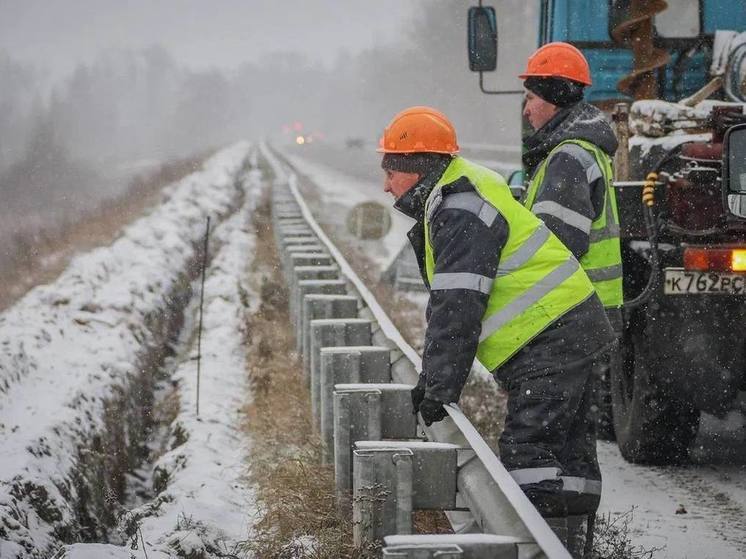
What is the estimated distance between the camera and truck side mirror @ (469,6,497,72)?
7379 mm

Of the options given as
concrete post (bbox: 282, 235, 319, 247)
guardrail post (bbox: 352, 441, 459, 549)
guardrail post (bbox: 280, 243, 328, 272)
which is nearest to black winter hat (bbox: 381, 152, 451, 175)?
guardrail post (bbox: 352, 441, 459, 549)

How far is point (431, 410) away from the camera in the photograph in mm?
3826

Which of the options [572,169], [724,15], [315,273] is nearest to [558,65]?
[572,169]

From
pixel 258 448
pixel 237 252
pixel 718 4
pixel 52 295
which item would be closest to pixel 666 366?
pixel 258 448

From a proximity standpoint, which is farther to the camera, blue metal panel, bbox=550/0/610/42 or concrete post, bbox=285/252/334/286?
concrete post, bbox=285/252/334/286

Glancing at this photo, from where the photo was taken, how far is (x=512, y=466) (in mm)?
3887

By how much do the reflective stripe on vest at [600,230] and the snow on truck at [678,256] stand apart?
581 mm

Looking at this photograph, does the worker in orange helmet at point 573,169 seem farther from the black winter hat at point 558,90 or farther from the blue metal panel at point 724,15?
the blue metal panel at point 724,15

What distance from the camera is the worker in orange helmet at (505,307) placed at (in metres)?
3.71

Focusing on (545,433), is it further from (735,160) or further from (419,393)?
(735,160)

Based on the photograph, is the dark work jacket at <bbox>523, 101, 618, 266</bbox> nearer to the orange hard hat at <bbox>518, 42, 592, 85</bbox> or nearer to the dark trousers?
the orange hard hat at <bbox>518, 42, 592, 85</bbox>

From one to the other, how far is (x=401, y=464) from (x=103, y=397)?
4.25 m

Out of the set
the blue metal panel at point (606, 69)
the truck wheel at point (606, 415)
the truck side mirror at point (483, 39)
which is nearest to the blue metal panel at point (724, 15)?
the blue metal panel at point (606, 69)

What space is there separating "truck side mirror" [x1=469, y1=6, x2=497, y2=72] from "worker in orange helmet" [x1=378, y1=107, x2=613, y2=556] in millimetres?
3606
